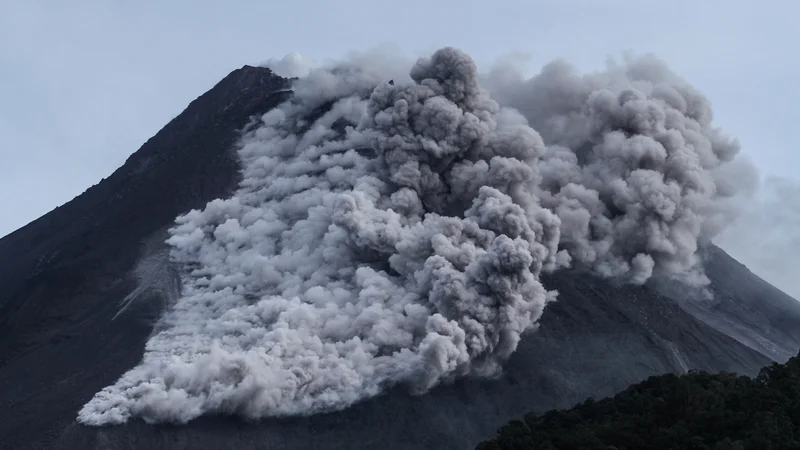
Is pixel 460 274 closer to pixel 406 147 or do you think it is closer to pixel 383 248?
pixel 383 248

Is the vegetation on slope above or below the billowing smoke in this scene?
below

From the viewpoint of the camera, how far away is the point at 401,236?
51.9 m

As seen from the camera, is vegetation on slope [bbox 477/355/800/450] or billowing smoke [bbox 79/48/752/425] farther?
billowing smoke [bbox 79/48/752/425]

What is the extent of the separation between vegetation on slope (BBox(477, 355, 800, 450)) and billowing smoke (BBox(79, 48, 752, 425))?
7923mm

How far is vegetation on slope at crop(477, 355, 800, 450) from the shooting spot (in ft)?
112

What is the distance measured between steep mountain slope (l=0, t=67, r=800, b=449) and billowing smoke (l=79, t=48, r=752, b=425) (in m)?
0.97

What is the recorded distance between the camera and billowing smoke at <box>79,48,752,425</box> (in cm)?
4609

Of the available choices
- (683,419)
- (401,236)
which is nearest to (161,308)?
(401,236)

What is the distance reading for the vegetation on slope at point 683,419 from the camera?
34.2 meters

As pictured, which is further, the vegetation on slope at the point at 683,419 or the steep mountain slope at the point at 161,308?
the steep mountain slope at the point at 161,308

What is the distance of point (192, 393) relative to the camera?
148 feet

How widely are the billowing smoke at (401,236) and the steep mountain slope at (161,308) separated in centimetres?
97

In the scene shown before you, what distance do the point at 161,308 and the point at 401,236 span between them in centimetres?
1057

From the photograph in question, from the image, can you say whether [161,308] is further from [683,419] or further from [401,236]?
[683,419]
